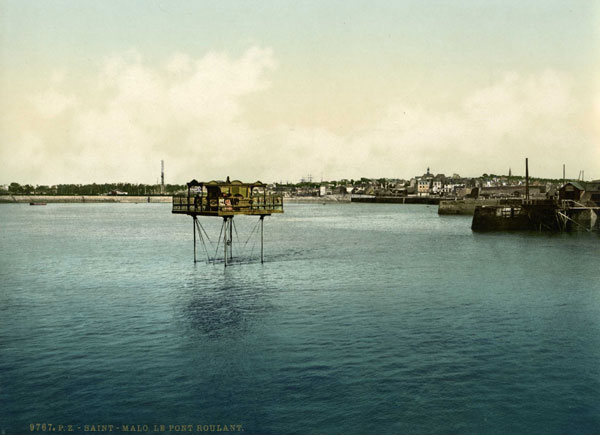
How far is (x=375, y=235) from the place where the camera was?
317ft

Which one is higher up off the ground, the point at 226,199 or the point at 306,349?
the point at 226,199

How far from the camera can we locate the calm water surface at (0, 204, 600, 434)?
59.9 ft

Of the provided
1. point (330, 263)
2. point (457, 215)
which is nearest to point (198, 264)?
point (330, 263)

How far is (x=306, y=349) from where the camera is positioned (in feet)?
82.2

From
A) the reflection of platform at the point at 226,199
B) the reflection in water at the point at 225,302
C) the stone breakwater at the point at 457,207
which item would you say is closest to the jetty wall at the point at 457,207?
the stone breakwater at the point at 457,207

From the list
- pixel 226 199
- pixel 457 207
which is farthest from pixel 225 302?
pixel 457 207

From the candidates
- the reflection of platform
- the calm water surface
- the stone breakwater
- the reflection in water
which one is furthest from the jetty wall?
the reflection in water

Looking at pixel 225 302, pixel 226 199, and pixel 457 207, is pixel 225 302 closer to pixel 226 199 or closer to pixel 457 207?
pixel 226 199

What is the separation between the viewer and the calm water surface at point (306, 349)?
18.2 m

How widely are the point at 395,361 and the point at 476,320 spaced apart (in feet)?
31.4

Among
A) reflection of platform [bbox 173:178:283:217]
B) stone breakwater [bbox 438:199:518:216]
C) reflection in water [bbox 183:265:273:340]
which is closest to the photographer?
reflection in water [bbox 183:265:273:340]

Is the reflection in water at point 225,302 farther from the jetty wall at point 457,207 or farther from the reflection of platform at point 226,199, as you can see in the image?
the jetty wall at point 457,207

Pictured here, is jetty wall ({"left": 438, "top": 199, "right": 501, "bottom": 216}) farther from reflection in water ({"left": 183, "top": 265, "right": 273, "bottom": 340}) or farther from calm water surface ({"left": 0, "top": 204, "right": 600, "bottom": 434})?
reflection in water ({"left": 183, "top": 265, "right": 273, "bottom": 340})

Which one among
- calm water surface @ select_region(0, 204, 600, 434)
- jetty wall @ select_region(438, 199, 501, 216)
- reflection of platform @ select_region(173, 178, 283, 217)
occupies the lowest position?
calm water surface @ select_region(0, 204, 600, 434)
